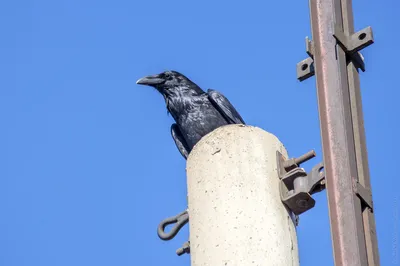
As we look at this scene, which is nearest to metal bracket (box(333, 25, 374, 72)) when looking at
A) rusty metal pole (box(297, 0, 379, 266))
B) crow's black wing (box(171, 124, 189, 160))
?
rusty metal pole (box(297, 0, 379, 266))

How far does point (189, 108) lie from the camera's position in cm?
1051

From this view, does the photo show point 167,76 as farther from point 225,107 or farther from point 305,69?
point 305,69

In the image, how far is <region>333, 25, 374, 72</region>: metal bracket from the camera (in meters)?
3.88

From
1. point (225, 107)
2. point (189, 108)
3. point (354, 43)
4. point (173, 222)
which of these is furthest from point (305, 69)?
point (189, 108)

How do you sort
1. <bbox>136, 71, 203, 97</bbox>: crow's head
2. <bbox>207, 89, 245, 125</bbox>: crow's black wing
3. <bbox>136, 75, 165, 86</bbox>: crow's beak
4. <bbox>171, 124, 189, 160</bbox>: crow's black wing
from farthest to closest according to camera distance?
<bbox>136, 75, 165, 86</bbox>: crow's beak → <bbox>136, 71, 203, 97</bbox>: crow's head → <bbox>207, 89, 245, 125</bbox>: crow's black wing → <bbox>171, 124, 189, 160</bbox>: crow's black wing

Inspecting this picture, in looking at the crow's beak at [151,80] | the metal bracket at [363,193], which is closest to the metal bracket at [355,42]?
the metal bracket at [363,193]

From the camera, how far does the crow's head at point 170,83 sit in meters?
11.0

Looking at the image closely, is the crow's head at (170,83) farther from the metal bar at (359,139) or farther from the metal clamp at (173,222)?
the metal bar at (359,139)

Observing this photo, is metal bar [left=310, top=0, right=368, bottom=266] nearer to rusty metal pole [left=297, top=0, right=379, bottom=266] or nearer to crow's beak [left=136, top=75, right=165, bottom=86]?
rusty metal pole [left=297, top=0, right=379, bottom=266]

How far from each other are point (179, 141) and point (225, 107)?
611mm

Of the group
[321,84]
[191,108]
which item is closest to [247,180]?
[321,84]

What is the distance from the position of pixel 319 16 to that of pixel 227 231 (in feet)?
3.19

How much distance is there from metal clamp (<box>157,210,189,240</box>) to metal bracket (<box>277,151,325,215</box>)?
70cm

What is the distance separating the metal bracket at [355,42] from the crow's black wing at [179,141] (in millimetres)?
5986
